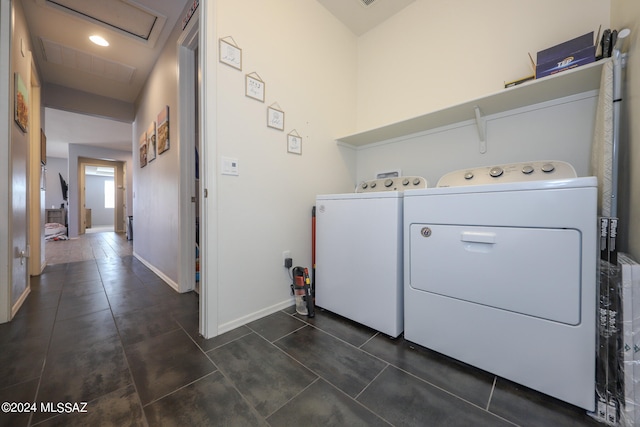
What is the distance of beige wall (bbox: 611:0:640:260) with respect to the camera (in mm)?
912

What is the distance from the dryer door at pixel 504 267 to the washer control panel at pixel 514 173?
1.65 ft

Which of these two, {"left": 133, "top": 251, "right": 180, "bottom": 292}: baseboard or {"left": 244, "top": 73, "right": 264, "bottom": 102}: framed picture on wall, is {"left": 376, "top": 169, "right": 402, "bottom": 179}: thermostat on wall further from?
{"left": 133, "top": 251, "right": 180, "bottom": 292}: baseboard

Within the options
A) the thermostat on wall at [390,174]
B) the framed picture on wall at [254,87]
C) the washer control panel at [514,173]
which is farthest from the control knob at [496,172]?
the framed picture on wall at [254,87]

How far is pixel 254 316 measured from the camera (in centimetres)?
Answer: 154

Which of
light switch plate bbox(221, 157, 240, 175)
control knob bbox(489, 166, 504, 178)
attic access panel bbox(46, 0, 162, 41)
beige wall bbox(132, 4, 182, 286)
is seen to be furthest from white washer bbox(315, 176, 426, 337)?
attic access panel bbox(46, 0, 162, 41)

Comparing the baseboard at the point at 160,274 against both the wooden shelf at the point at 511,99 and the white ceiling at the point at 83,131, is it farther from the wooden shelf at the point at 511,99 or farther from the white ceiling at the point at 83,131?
the white ceiling at the point at 83,131

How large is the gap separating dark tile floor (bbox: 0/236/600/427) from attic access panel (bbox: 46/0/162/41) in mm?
2489

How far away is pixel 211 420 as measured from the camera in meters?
0.81

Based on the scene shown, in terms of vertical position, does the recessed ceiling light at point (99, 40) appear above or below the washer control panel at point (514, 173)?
above

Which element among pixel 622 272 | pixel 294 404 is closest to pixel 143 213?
pixel 294 404

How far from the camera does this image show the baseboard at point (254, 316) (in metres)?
1.40

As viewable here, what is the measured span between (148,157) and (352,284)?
3.04 meters

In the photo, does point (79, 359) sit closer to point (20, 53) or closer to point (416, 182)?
point (416, 182)

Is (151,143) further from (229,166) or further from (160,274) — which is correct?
(229,166)
